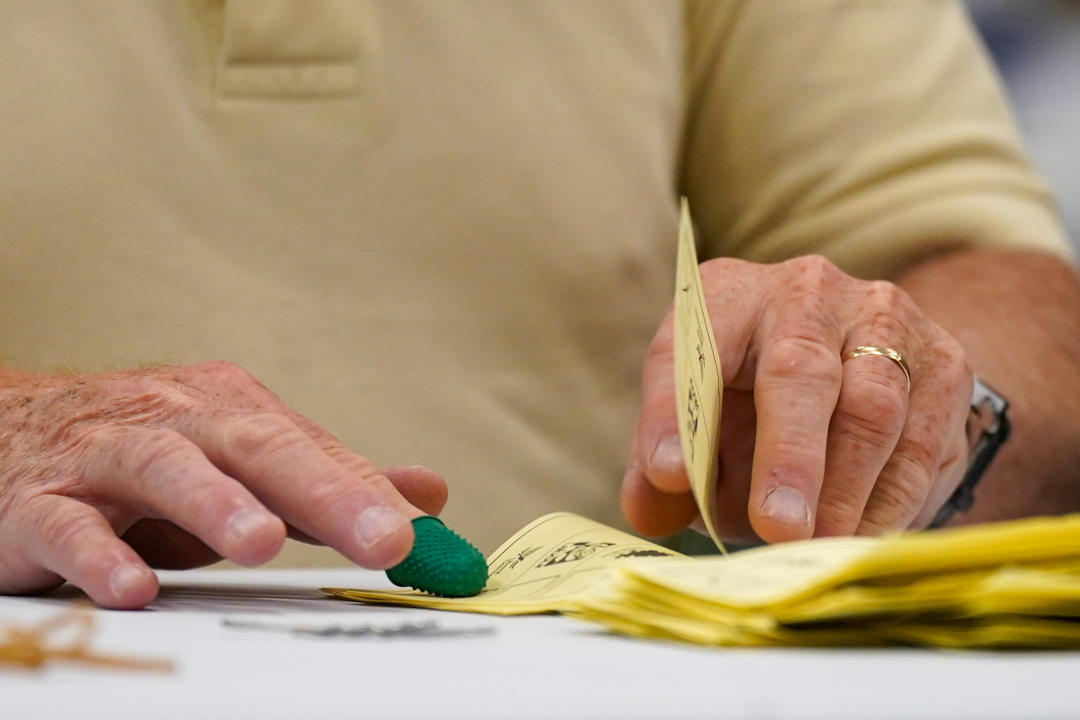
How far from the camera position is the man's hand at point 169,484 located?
1.52 ft

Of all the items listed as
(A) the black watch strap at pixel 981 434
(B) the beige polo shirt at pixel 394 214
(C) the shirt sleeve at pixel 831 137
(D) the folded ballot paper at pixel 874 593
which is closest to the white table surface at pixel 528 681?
(D) the folded ballot paper at pixel 874 593

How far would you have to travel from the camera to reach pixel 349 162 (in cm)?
104

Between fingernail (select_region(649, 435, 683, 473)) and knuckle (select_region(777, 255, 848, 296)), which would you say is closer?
fingernail (select_region(649, 435, 683, 473))

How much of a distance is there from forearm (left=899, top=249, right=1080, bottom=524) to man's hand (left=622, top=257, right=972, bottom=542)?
0.23 m

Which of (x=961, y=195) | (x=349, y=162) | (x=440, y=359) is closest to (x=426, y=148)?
(x=349, y=162)

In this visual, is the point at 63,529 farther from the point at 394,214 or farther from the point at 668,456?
the point at 394,214

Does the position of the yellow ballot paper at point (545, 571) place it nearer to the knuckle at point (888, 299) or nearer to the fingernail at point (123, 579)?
the fingernail at point (123, 579)

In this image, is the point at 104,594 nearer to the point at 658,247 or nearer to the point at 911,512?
the point at 911,512

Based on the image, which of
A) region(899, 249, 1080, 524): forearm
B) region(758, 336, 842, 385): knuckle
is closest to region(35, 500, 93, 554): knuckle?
region(758, 336, 842, 385): knuckle

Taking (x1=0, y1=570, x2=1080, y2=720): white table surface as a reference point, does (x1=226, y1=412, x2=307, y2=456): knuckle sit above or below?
below

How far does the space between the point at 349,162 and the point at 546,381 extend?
0.91ft

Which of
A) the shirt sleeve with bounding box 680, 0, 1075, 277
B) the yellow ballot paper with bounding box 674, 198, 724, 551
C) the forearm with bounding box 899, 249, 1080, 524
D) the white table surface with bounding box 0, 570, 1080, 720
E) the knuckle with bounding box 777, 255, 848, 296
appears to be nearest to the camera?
the white table surface with bounding box 0, 570, 1080, 720

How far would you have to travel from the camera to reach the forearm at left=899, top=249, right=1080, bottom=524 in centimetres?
96

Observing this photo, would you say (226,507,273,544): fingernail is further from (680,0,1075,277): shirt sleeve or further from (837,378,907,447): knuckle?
(680,0,1075,277): shirt sleeve
